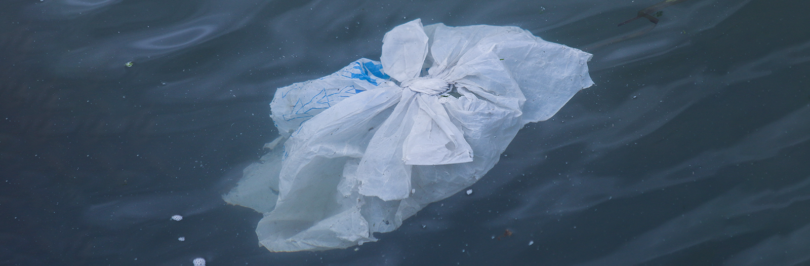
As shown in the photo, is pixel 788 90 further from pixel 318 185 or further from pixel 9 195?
pixel 9 195

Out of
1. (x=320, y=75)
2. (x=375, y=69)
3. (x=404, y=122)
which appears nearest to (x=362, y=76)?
(x=375, y=69)

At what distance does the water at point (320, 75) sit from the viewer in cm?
119

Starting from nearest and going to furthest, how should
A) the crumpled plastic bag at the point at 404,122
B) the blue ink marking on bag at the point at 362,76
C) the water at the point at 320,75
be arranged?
the crumpled plastic bag at the point at 404,122 < the blue ink marking on bag at the point at 362,76 < the water at the point at 320,75

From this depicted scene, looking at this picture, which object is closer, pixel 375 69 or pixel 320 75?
pixel 375 69

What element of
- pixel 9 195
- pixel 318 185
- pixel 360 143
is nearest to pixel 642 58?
pixel 360 143

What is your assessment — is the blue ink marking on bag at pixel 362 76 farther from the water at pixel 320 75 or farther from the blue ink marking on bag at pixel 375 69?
the water at pixel 320 75

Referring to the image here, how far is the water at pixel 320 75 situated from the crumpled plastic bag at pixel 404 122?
26 cm

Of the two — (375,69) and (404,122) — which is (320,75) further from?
(404,122)

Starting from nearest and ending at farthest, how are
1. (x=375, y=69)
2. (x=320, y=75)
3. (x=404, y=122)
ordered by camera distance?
(x=404, y=122) < (x=375, y=69) < (x=320, y=75)

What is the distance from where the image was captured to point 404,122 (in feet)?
2.88

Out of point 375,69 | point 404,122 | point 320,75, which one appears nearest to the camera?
point 404,122

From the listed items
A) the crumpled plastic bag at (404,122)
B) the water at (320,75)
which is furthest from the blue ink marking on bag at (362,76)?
the water at (320,75)

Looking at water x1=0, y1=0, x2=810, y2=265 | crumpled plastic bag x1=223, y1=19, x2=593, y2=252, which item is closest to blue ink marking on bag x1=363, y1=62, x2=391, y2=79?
crumpled plastic bag x1=223, y1=19, x2=593, y2=252

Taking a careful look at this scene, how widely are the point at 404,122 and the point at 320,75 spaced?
0.44 meters
